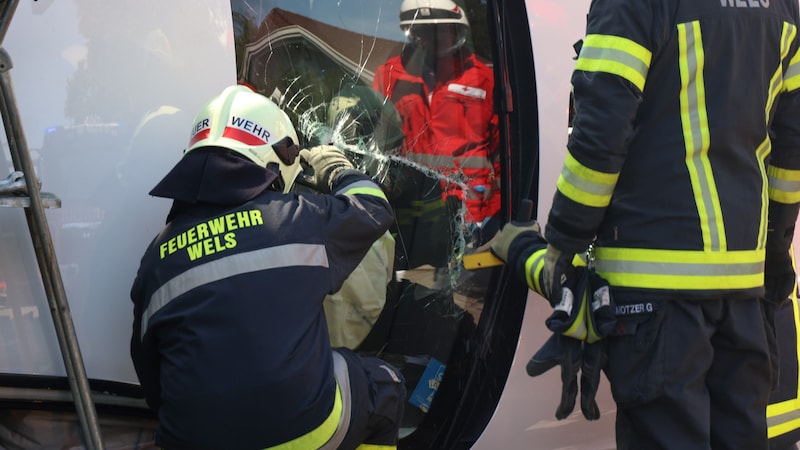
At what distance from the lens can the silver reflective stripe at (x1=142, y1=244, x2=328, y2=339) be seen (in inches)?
66.9

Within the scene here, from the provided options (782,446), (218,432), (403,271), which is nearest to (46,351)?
(218,432)

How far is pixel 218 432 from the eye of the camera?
1.69m

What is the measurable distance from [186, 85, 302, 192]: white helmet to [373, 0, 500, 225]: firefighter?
1.34 ft

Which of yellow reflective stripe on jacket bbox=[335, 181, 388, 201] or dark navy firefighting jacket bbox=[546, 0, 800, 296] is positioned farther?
yellow reflective stripe on jacket bbox=[335, 181, 388, 201]

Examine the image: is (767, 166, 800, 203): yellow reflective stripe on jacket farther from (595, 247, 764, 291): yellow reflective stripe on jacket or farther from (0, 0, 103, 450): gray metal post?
(0, 0, 103, 450): gray metal post

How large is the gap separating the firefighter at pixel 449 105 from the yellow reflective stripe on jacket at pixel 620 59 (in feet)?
1.92

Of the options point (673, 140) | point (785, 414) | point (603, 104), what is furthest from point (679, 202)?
point (785, 414)

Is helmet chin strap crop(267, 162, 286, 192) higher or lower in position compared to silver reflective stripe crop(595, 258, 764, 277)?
higher

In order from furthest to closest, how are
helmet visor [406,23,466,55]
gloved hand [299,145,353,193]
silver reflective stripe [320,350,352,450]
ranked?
helmet visor [406,23,466,55], gloved hand [299,145,353,193], silver reflective stripe [320,350,352,450]

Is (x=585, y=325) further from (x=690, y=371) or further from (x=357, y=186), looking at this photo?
(x=357, y=186)

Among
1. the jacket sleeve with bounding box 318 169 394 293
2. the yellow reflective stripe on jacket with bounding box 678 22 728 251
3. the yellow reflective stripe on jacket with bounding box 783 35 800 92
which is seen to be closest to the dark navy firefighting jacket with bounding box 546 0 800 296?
the yellow reflective stripe on jacket with bounding box 678 22 728 251

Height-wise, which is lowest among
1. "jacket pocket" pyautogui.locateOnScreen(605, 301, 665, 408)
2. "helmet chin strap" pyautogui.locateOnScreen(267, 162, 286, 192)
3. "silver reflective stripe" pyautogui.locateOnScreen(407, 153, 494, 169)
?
"jacket pocket" pyautogui.locateOnScreen(605, 301, 665, 408)

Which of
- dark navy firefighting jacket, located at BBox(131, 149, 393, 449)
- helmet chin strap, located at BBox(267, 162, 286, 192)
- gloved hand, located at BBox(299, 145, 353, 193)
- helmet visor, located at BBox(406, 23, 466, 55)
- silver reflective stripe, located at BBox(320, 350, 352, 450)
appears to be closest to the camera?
dark navy firefighting jacket, located at BBox(131, 149, 393, 449)

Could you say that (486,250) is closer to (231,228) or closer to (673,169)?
(673,169)
